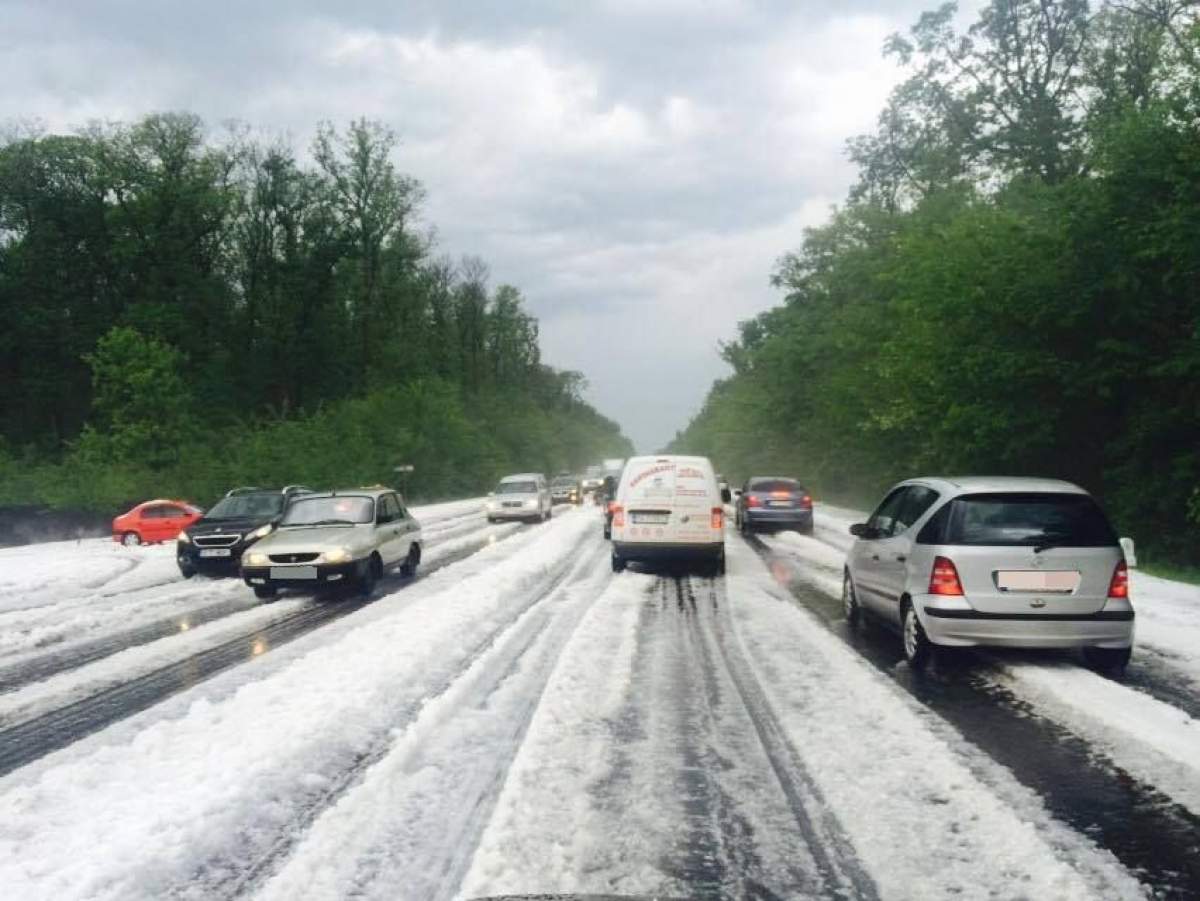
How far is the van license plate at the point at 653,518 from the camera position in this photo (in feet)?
51.5

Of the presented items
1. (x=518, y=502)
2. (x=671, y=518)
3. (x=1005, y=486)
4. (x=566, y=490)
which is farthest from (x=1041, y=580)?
(x=566, y=490)

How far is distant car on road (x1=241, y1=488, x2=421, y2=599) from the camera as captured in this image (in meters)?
13.6

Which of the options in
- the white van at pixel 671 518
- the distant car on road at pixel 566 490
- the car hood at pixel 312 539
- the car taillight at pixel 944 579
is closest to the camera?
the car taillight at pixel 944 579

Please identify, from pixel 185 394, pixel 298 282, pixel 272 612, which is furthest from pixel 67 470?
pixel 272 612

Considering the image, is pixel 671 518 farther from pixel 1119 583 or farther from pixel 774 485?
pixel 774 485

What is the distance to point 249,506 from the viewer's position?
19.3m

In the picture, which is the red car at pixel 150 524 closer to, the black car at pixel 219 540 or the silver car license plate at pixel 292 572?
the black car at pixel 219 540

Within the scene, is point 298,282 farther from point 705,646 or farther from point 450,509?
point 705,646

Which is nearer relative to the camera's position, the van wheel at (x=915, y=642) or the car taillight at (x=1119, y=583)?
the car taillight at (x=1119, y=583)

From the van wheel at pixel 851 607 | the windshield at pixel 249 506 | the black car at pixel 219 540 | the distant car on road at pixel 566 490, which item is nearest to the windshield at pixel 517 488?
the windshield at pixel 249 506

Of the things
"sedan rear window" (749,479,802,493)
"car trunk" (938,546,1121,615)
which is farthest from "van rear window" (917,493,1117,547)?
"sedan rear window" (749,479,802,493)

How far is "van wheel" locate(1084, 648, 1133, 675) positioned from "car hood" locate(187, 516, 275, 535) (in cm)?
1437

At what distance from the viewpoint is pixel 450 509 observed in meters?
45.2

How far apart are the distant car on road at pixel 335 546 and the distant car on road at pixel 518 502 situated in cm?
1589
